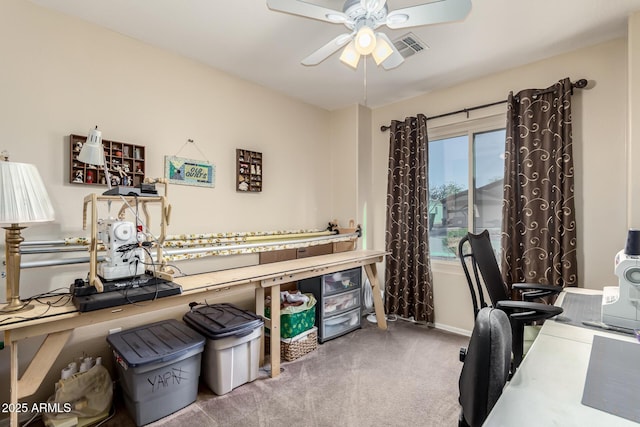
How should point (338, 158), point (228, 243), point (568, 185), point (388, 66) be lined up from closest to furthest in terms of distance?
1. point (388, 66)
2. point (568, 185)
3. point (228, 243)
4. point (338, 158)

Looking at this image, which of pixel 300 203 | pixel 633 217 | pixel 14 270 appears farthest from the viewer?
pixel 300 203

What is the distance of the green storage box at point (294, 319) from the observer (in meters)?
2.42

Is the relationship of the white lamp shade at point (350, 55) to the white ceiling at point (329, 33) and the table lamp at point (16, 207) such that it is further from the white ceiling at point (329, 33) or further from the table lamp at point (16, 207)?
the table lamp at point (16, 207)

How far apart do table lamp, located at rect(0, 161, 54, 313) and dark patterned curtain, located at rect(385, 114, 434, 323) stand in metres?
2.86

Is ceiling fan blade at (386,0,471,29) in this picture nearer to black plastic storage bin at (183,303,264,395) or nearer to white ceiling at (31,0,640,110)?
white ceiling at (31,0,640,110)

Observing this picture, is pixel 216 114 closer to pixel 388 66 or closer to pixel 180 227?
pixel 180 227

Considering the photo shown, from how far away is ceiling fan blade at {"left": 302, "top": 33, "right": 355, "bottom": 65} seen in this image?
66.3 inches

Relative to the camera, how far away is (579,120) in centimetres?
231

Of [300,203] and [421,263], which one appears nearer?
[421,263]

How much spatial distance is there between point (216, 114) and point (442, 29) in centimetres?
190

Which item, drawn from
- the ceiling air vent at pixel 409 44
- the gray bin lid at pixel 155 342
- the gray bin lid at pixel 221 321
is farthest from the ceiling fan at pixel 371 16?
the gray bin lid at pixel 155 342

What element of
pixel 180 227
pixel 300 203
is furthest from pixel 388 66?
pixel 180 227

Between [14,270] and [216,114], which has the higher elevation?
[216,114]

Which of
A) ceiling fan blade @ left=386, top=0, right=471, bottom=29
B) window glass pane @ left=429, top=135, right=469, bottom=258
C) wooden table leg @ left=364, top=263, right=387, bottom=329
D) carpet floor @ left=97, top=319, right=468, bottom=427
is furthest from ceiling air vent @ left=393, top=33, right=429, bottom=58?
carpet floor @ left=97, top=319, right=468, bottom=427
